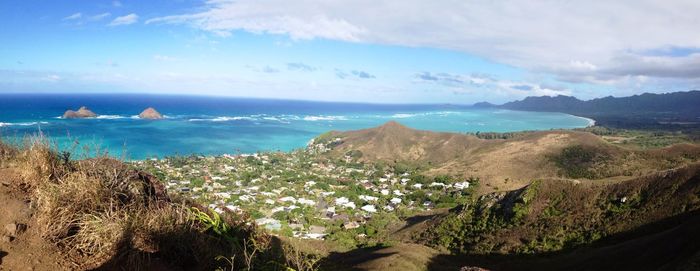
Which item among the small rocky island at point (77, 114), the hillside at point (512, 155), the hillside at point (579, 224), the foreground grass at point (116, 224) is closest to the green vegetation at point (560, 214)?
the hillside at point (579, 224)

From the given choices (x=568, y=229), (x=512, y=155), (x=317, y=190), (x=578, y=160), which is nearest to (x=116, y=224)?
(x=568, y=229)

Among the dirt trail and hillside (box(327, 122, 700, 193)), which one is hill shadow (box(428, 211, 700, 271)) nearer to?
the dirt trail

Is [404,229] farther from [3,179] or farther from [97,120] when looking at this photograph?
[97,120]

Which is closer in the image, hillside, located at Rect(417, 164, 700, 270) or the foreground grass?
the foreground grass

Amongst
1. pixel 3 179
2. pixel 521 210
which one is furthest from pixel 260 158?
pixel 3 179

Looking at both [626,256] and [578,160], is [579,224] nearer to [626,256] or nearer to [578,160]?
[626,256]

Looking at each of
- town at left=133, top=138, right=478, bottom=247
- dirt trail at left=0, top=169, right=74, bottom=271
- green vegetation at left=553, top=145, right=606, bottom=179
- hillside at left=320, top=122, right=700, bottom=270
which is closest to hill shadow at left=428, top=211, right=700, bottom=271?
hillside at left=320, top=122, right=700, bottom=270
